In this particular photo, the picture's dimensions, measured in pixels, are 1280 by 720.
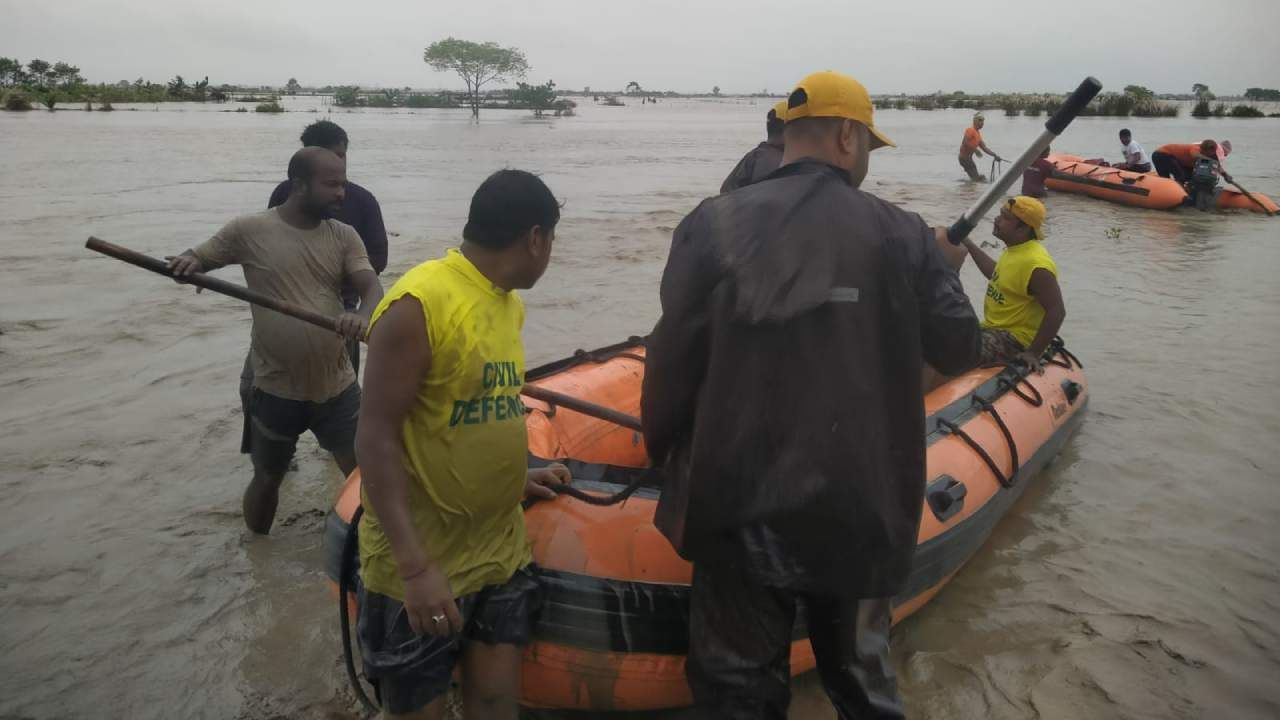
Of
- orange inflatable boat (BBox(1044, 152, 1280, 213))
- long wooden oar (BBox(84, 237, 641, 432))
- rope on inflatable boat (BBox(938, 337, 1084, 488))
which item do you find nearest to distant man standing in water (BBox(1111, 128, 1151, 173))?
orange inflatable boat (BBox(1044, 152, 1280, 213))

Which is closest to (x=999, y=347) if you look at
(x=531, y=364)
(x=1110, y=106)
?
(x=531, y=364)

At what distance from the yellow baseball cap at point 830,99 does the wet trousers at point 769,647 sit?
1.17 meters

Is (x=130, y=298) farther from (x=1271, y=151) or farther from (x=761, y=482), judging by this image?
(x=1271, y=151)

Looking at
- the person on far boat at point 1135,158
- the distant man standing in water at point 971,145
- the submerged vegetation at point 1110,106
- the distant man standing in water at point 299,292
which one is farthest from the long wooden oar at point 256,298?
the submerged vegetation at point 1110,106

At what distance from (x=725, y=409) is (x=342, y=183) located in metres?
2.24

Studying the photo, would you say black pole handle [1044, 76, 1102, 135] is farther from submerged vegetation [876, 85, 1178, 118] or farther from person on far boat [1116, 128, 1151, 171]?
submerged vegetation [876, 85, 1178, 118]

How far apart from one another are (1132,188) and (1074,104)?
15372 mm

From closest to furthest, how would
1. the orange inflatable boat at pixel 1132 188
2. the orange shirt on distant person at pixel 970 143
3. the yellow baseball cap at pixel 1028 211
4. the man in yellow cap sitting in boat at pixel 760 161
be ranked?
the man in yellow cap sitting in boat at pixel 760 161 < the yellow baseball cap at pixel 1028 211 < the orange inflatable boat at pixel 1132 188 < the orange shirt on distant person at pixel 970 143

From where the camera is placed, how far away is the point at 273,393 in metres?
3.51

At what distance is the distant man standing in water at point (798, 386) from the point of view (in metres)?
1.86

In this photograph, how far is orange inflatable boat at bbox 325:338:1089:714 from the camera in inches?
107

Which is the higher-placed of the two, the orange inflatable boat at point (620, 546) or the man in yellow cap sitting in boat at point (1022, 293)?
the man in yellow cap sitting in boat at point (1022, 293)

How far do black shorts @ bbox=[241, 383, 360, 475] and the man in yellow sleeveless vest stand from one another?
1593 mm

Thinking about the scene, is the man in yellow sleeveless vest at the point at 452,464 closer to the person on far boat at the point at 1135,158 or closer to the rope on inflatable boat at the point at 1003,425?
the rope on inflatable boat at the point at 1003,425
